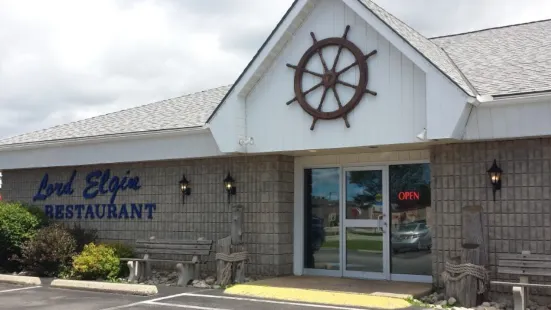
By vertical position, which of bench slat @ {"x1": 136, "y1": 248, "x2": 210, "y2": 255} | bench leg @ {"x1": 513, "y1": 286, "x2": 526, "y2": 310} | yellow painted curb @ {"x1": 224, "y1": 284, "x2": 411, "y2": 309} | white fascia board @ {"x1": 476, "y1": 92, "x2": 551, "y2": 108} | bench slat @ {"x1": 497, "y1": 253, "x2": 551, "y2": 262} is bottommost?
yellow painted curb @ {"x1": 224, "y1": 284, "x2": 411, "y2": 309}

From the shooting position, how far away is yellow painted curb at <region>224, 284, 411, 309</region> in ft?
32.5

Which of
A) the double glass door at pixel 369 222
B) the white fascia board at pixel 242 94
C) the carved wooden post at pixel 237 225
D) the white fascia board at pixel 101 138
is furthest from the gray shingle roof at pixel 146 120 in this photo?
the double glass door at pixel 369 222

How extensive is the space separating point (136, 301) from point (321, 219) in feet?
14.9

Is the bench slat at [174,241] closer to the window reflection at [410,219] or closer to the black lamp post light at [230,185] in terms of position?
the black lamp post light at [230,185]

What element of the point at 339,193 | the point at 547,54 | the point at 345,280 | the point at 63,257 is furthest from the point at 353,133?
the point at 63,257

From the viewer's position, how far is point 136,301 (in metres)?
10.9

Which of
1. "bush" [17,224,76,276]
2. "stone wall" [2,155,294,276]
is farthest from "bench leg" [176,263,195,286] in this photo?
"bush" [17,224,76,276]

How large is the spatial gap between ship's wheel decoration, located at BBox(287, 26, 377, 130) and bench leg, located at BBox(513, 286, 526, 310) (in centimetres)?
404

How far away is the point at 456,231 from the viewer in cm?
1087

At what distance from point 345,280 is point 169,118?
631 centimetres

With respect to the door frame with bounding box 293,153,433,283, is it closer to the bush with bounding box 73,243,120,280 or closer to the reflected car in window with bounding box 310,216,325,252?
the reflected car in window with bounding box 310,216,325,252

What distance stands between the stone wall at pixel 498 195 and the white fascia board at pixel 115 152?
4961mm

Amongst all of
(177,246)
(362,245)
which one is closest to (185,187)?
(177,246)

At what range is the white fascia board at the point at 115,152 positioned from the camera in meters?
13.7
